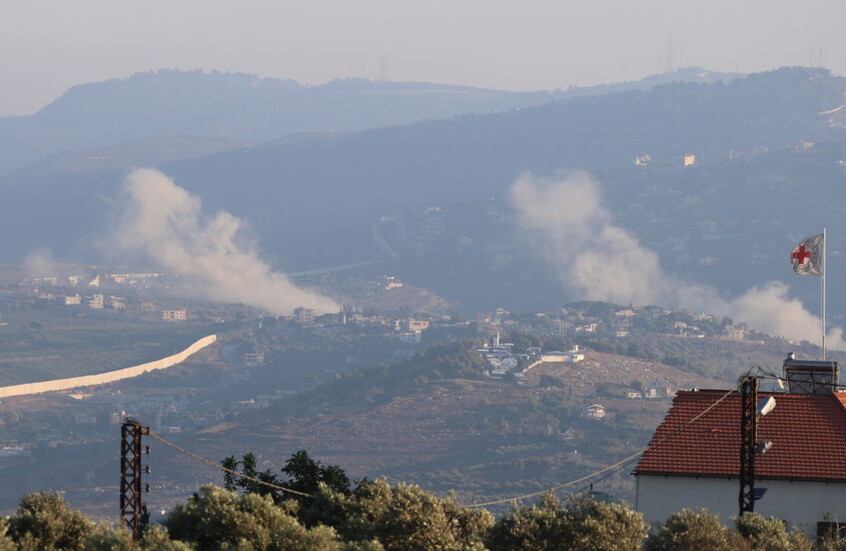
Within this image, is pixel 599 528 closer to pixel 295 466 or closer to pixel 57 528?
pixel 57 528

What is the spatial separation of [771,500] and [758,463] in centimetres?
114

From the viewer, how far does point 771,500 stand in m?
50.5

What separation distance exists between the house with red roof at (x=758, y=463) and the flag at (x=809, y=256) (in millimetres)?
11051

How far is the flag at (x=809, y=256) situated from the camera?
210 feet

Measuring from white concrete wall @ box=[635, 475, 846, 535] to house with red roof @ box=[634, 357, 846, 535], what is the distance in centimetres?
3

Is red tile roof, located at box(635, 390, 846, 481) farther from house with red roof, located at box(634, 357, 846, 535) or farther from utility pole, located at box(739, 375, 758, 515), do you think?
utility pole, located at box(739, 375, 758, 515)

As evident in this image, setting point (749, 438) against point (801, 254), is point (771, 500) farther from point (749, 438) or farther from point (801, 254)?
point (801, 254)

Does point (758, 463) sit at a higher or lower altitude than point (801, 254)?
lower

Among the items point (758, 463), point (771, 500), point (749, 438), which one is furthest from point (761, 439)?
point (749, 438)

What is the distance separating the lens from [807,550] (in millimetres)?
43594

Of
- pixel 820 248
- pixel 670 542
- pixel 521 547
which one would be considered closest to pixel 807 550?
pixel 670 542

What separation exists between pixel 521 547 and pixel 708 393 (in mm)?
13071

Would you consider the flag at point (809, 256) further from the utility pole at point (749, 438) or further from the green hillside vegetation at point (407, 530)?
the green hillside vegetation at point (407, 530)

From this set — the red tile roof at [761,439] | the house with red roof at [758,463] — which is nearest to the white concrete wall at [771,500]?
the house with red roof at [758,463]
